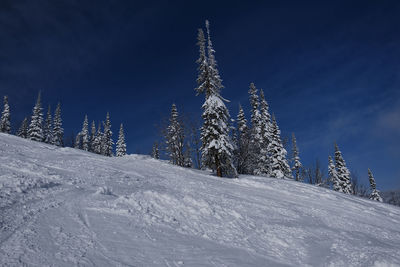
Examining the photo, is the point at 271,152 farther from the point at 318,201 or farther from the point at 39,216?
the point at 39,216

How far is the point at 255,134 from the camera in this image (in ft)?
99.8

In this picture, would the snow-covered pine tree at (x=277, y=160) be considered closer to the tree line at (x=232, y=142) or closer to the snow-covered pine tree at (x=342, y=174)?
the tree line at (x=232, y=142)

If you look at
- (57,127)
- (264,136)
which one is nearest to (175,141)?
(264,136)

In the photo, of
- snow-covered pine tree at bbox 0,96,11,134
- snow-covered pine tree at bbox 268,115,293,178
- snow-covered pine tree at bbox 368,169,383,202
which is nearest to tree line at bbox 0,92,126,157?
snow-covered pine tree at bbox 0,96,11,134

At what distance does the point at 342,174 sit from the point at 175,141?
3086 cm

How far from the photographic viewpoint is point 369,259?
589cm

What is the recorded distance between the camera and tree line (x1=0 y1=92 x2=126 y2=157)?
146 feet

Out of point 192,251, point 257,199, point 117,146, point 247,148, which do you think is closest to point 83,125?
point 117,146

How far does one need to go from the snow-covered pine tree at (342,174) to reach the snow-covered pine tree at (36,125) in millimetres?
56594

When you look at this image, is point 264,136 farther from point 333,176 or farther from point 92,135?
point 92,135

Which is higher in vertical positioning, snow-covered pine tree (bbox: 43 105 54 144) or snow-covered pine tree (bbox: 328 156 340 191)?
snow-covered pine tree (bbox: 43 105 54 144)

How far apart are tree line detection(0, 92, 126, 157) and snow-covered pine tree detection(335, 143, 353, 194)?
153 ft

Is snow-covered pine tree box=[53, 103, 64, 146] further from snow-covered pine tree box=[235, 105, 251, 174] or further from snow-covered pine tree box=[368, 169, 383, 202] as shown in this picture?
snow-covered pine tree box=[368, 169, 383, 202]

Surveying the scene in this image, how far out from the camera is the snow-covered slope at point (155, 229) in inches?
173
